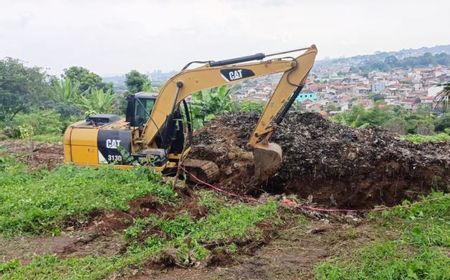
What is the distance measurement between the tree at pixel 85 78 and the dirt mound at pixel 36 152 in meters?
13.7

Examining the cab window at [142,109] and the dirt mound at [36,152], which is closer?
the cab window at [142,109]

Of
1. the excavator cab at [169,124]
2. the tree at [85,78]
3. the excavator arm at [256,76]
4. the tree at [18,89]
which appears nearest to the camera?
the excavator arm at [256,76]

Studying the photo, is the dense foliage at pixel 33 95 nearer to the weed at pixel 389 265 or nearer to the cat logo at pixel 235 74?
the cat logo at pixel 235 74

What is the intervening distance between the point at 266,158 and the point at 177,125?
1835 mm

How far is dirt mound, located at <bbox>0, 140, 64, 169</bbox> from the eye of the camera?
1123cm

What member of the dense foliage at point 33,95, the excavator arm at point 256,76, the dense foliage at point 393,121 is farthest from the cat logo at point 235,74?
the dense foliage at point 33,95

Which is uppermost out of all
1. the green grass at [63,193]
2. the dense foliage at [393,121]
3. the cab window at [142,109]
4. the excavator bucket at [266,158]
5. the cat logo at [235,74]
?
the cat logo at [235,74]

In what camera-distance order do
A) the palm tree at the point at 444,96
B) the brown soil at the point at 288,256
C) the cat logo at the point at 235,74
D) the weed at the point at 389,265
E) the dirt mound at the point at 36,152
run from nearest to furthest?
the weed at the point at 389,265, the brown soil at the point at 288,256, the palm tree at the point at 444,96, the cat logo at the point at 235,74, the dirt mound at the point at 36,152

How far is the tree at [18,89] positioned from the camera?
22953mm

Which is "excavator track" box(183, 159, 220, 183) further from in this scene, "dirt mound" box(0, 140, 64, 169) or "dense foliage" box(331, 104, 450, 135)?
"dense foliage" box(331, 104, 450, 135)

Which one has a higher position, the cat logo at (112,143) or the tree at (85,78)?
the tree at (85,78)

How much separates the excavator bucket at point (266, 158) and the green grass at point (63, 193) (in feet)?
5.58

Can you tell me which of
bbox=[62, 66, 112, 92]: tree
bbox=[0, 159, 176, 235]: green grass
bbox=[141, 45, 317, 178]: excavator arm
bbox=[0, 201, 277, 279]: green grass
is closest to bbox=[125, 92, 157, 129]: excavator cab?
bbox=[141, 45, 317, 178]: excavator arm

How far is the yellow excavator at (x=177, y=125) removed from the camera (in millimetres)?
8398
